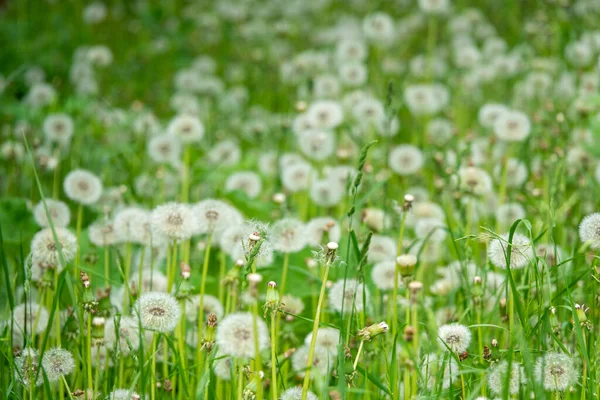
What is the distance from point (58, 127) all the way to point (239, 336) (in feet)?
→ 6.60

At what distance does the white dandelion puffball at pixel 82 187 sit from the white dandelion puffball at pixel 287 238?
0.66 metres

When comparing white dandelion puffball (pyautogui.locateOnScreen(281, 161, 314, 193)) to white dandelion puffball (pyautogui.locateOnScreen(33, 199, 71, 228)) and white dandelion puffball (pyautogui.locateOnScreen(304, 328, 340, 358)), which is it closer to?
white dandelion puffball (pyautogui.locateOnScreen(33, 199, 71, 228))

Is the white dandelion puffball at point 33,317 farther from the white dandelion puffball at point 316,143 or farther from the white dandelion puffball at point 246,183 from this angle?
the white dandelion puffball at point 316,143

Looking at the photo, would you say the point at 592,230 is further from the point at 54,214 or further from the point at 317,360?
the point at 54,214

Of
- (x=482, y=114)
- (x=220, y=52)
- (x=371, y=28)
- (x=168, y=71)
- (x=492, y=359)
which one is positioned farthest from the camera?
(x=220, y=52)

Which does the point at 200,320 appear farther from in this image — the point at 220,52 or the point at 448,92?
the point at 220,52

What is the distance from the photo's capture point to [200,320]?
1802mm

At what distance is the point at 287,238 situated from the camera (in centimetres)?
198

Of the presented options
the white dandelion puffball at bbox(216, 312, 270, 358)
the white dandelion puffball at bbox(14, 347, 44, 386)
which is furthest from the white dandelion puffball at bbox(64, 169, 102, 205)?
the white dandelion puffball at bbox(216, 312, 270, 358)

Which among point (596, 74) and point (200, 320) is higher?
point (596, 74)

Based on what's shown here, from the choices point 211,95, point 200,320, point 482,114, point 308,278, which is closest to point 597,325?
point 308,278

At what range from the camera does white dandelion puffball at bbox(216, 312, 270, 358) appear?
142cm

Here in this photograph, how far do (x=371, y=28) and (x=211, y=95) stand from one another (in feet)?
3.82

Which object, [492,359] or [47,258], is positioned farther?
[47,258]
